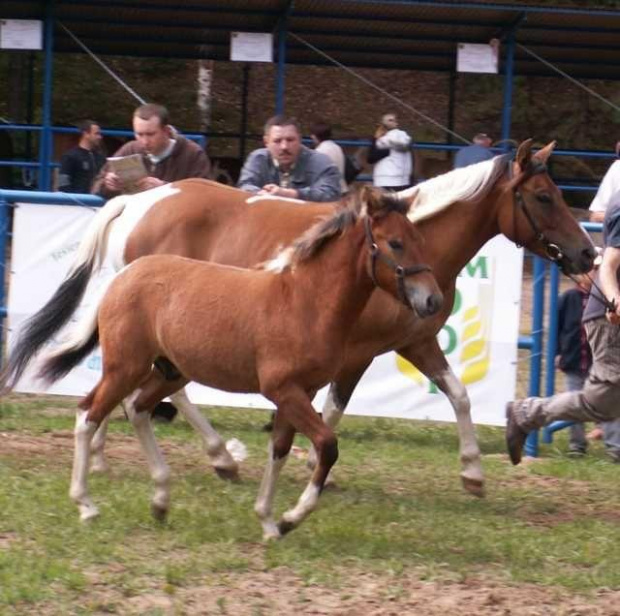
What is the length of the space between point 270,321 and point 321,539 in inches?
41.0

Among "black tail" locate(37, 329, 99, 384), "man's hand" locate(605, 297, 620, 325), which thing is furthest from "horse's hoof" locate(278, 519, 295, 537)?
"man's hand" locate(605, 297, 620, 325)

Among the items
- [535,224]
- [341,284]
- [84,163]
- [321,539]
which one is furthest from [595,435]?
[84,163]

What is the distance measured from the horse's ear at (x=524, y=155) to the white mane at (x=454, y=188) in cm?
12

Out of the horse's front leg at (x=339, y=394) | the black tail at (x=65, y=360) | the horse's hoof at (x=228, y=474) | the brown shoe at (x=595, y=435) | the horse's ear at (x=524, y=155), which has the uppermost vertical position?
the horse's ear at (x=524, y=155)

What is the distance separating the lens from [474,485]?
7.98 metres

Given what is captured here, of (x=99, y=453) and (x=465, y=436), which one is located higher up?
(x=465, y=436)

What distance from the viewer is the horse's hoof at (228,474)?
26.1 feet

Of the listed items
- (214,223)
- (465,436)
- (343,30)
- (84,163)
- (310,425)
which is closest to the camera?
(310,425)

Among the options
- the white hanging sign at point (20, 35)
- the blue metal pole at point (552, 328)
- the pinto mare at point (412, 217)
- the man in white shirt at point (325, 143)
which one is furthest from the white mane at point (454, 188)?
the white hanging sign at point (20, 35)

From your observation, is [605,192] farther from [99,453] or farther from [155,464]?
[155,464]

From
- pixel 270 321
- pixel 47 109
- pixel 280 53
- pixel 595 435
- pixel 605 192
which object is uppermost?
pixel 280 53

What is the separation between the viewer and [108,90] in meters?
24.9

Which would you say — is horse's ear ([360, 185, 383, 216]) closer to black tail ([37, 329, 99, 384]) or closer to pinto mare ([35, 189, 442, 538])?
pinto mare ([35, 189, 442, 538])

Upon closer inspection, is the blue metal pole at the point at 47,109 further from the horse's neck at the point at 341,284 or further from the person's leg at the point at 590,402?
the horse's neck at the point at 341,284
